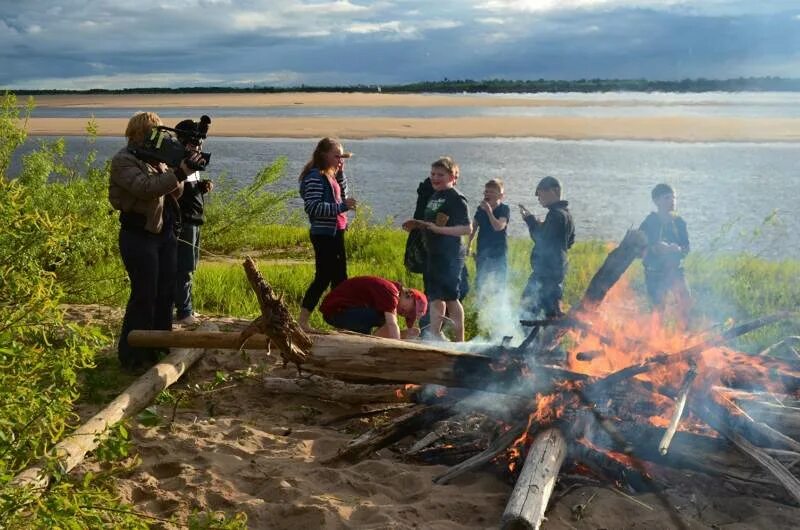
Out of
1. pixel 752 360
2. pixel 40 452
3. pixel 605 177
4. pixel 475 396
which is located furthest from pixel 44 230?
pixel 605 177

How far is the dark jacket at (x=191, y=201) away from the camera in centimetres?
757

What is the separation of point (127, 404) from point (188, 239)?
2324mm

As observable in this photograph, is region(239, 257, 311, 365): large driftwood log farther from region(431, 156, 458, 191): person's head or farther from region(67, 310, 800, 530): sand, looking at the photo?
region(431, 156, 458, 191): person's head

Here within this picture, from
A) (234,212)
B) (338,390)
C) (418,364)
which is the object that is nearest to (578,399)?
(418,364)

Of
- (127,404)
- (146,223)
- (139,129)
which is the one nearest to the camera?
(127,404)

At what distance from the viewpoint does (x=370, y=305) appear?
6.94 meters

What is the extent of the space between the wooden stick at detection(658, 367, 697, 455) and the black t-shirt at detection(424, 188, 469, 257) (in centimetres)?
297

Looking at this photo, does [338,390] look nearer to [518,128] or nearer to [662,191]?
[662,191]

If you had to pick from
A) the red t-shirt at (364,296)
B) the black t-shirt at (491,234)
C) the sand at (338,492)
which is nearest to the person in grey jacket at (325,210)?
the red t-shirt at (364,296)

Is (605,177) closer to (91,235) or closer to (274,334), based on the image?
(91,235)

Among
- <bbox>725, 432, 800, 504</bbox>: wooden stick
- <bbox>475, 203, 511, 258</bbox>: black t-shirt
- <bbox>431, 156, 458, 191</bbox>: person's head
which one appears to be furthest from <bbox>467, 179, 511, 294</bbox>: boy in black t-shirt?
<bbox>725, 432, 800, 504</bbox>: wooden stick

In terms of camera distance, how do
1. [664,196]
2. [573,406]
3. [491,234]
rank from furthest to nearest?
[491,234], [664,196], [573,406]

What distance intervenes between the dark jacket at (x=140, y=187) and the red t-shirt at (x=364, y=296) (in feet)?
5.00

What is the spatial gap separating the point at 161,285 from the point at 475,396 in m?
3.04
